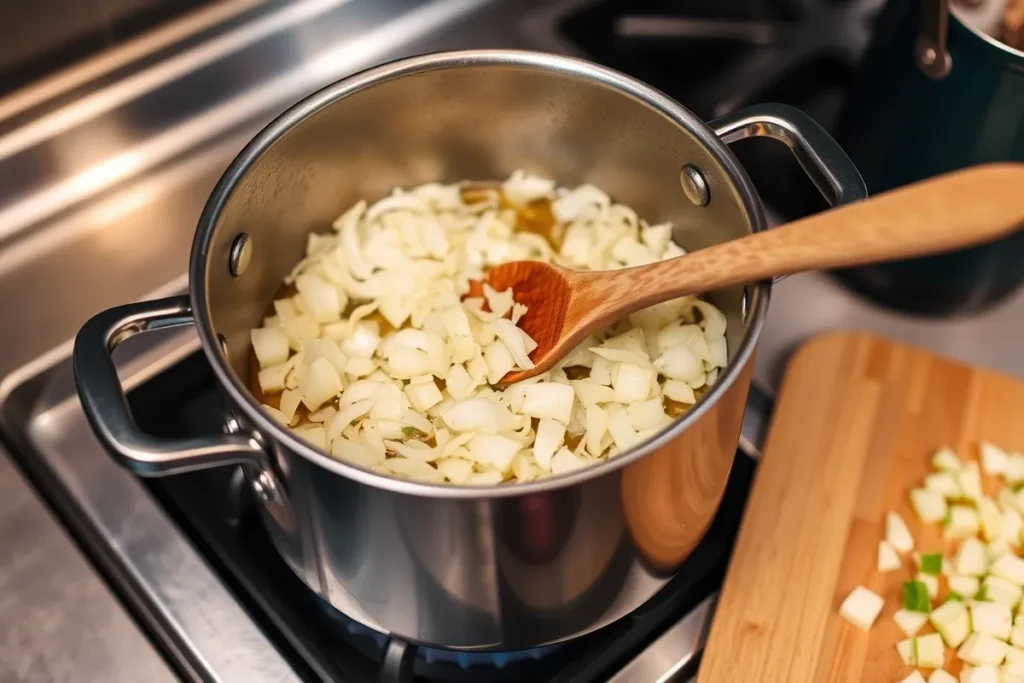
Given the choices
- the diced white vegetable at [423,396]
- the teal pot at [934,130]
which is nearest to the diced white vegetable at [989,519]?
the teal pot at [934,130]

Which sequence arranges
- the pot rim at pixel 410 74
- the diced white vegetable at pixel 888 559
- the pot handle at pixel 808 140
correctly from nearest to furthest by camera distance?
the pot rim at pixel 410 74
the pot handle at pixel 808 140
the diced white vegetable at pixel 888 559

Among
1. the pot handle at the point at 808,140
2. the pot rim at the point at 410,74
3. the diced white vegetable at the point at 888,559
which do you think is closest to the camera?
the pot rim at the point at 410,74

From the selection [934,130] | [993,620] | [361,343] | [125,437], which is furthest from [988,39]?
[125,437]

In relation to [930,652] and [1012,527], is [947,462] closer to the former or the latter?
[1012,527]

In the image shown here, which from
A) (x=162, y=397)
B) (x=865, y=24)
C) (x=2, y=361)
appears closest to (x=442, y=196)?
(x=162, y=397)

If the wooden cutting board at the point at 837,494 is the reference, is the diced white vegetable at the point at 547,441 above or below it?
above

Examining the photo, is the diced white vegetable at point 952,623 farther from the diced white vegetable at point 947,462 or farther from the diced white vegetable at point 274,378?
the diced white vegetable at point 274,378
